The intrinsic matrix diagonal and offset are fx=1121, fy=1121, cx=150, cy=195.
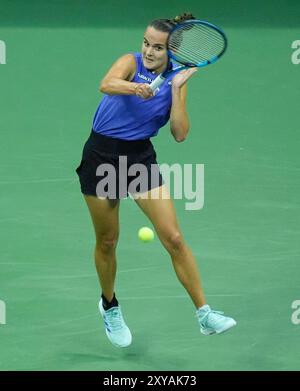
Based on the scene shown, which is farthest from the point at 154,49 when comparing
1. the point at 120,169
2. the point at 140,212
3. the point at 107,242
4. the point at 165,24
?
the point at 140,212

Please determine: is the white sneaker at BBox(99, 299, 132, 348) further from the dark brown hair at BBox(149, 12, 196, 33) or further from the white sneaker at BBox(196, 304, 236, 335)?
the dark brown hair at BBox(149, 12, 196, 33)

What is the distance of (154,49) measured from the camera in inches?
275

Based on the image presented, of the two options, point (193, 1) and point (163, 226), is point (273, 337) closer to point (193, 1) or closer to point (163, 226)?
point (163, 226)

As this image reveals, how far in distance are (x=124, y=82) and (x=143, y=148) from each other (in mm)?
521

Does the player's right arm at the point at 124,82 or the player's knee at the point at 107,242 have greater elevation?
the player's right arm at the point at 124,82

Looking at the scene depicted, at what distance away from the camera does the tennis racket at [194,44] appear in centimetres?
693

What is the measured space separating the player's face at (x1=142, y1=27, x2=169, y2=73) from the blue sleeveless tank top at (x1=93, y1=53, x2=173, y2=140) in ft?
0.30

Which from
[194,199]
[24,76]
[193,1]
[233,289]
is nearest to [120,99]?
[233,289]

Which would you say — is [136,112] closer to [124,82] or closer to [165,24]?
[124,82]

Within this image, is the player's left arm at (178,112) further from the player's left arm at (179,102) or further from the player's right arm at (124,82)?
the player's right arm at (124,82)

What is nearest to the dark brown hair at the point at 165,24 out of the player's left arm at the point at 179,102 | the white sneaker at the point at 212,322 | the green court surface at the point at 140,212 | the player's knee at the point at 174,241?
the player's left arm at the point at 179,102

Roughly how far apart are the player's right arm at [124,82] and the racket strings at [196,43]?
1.02 feet

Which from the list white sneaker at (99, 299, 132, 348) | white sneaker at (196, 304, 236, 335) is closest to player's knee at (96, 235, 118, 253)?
white sneaker at (99, 299, 132, 348)

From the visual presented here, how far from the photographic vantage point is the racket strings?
6973mm
